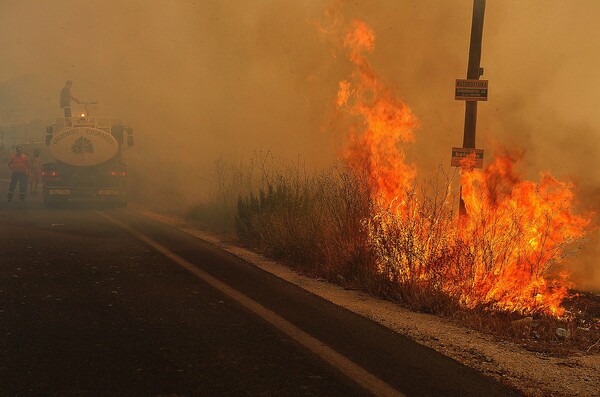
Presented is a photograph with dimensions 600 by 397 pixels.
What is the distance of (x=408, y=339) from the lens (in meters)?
5.29

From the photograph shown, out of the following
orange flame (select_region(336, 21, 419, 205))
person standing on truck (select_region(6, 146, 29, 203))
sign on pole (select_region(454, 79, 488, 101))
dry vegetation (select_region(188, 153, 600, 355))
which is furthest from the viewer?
person standing on truck (select_region(6, 146, 29, 203))

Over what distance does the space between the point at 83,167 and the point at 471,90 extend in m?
13.3

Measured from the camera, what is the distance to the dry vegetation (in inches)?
237

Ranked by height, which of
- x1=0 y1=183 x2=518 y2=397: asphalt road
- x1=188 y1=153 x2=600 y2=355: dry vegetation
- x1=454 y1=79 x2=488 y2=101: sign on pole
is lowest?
x1=0 y1=183 x2=518 y2=397: asphalt road

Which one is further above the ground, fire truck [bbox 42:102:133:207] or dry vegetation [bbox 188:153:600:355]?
fire truck [bbox 42:102:133:207]

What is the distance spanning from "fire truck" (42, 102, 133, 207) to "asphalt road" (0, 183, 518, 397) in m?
9.71

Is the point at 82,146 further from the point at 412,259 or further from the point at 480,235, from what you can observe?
the point at 480,235

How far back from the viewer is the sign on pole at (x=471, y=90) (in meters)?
8.53

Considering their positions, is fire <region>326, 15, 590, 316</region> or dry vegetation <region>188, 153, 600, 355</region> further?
fire <region>326, 15, 590, 316</region>

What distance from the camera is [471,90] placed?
8555 millimetres

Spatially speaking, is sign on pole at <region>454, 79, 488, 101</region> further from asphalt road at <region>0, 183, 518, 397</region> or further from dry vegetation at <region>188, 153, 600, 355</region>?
asphalt road at <region>0, 183, 518, 397</region>

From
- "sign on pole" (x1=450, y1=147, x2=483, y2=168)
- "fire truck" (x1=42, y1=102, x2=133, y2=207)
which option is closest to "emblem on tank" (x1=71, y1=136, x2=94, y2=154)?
"fire truck" (x1=42, y1=102, x2=133, y2=207)

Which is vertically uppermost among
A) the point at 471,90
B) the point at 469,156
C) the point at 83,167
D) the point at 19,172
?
the point at 471,90

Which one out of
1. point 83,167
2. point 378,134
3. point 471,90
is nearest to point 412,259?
point 471,90
